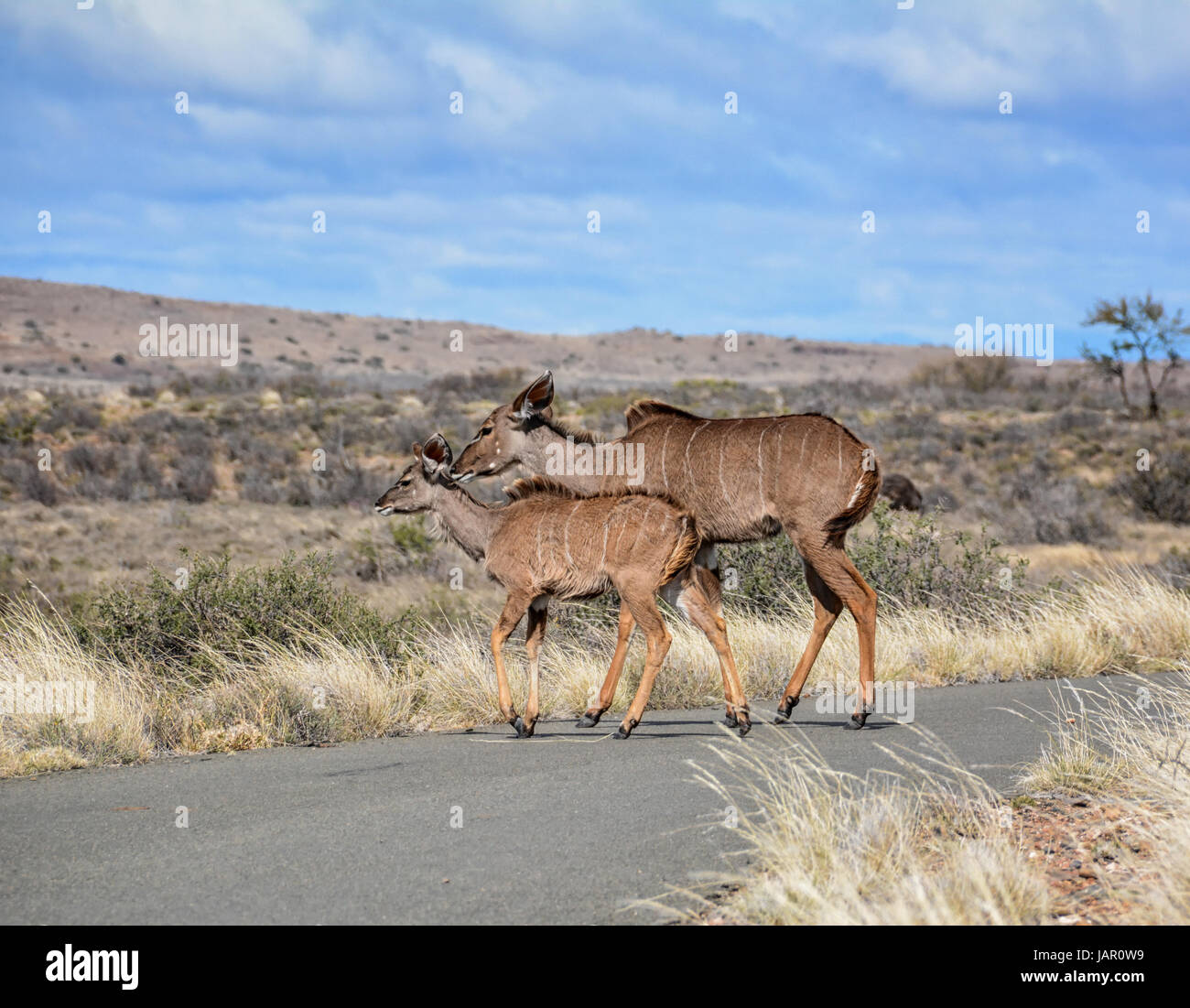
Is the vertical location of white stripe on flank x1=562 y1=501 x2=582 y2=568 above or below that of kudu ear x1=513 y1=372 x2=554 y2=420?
below

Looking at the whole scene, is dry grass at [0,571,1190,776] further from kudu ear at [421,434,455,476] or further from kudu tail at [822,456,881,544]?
kudu tail at [822,456,881,544]

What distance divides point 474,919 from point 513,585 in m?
4.80

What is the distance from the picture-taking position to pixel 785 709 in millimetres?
10289

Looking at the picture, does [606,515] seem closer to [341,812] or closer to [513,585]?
[513,585]

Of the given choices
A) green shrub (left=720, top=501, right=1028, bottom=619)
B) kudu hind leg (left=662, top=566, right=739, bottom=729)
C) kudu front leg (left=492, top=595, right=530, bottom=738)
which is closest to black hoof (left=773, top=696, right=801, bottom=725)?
kudu hind leg (left=662, top=566, right=739, bottom=729)

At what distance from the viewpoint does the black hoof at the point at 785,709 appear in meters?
10.2

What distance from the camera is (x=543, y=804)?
7.38 metres

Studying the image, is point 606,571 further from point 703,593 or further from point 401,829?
point 401,829

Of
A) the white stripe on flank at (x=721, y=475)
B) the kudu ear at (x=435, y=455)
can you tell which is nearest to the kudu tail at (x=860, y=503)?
the white stripe on flank at (x=721, y=475)

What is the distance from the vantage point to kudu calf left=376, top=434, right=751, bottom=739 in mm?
9633

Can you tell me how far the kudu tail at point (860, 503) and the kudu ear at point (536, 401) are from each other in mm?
2923

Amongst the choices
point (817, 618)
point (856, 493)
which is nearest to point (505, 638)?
point (817, 618)

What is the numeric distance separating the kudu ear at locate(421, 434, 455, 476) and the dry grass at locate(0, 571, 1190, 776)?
6.01ft

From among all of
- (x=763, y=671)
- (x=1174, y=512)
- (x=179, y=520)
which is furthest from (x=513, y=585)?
(x=1174, y=512)
